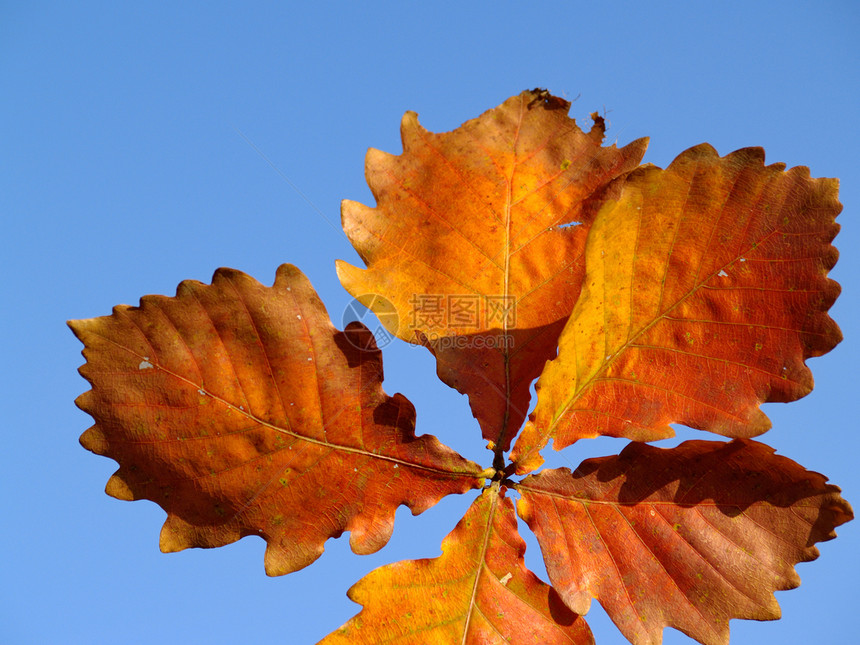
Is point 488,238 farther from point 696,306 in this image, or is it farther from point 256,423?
point 256,423

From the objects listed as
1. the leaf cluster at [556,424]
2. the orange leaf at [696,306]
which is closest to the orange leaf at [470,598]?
the leaf cluster at [556,424]

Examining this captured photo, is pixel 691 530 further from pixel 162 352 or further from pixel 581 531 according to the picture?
pixel 162 352

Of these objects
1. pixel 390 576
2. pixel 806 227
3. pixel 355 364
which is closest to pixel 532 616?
pixel 390 576

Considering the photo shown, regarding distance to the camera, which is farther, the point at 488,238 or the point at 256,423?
the point at 488,238

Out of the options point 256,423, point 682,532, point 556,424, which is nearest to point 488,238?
point 556,424

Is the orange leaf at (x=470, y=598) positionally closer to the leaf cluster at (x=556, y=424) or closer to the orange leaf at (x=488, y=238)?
the leaf cluster at (x=556, y=424)

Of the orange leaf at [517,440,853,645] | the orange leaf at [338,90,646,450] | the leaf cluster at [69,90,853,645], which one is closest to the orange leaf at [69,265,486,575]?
the leaf cluster at [69,90,853,645]

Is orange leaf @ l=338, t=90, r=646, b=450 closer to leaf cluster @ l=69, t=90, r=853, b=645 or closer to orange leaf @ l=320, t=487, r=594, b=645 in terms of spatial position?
leaf cluster @ l=69, t=90, r=853, b=645
